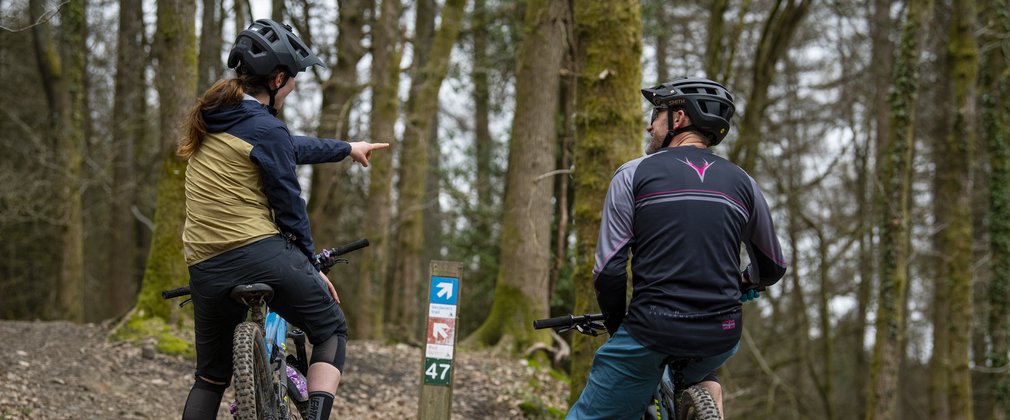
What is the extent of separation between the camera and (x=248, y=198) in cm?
396

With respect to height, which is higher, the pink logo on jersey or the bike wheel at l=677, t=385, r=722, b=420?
the pink logo on jersey

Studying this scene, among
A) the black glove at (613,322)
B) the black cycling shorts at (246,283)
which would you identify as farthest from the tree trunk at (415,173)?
the black glove at (613,322)

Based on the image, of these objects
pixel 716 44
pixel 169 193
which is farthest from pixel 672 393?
pixel 716 44

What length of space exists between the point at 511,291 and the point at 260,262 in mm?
6569

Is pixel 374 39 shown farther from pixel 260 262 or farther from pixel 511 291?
pixel 260 262

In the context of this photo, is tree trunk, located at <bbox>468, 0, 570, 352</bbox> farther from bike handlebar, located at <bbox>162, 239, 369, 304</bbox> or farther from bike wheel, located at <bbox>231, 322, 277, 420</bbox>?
bike wheel, located at <bbox>231, 322, 277, 420</bbox>

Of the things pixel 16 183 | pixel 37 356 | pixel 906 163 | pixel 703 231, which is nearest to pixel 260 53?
pixel 703 231

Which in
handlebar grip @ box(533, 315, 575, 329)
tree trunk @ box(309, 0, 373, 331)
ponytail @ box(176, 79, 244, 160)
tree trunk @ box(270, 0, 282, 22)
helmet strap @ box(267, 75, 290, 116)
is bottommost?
handlebar grip @ box(533, 315, 575, 329)

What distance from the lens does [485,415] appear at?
8.20m

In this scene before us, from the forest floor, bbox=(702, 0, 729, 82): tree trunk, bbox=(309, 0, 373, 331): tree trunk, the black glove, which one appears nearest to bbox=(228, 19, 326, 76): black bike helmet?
the black glove

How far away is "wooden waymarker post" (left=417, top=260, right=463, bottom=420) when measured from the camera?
571cm

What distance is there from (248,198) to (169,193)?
4.78 meters

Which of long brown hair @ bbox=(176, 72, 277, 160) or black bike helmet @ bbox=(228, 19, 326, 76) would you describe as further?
black bike helmet @ bbox=(228, 19, 326, 76)

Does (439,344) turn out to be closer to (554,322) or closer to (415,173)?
(554,322)
